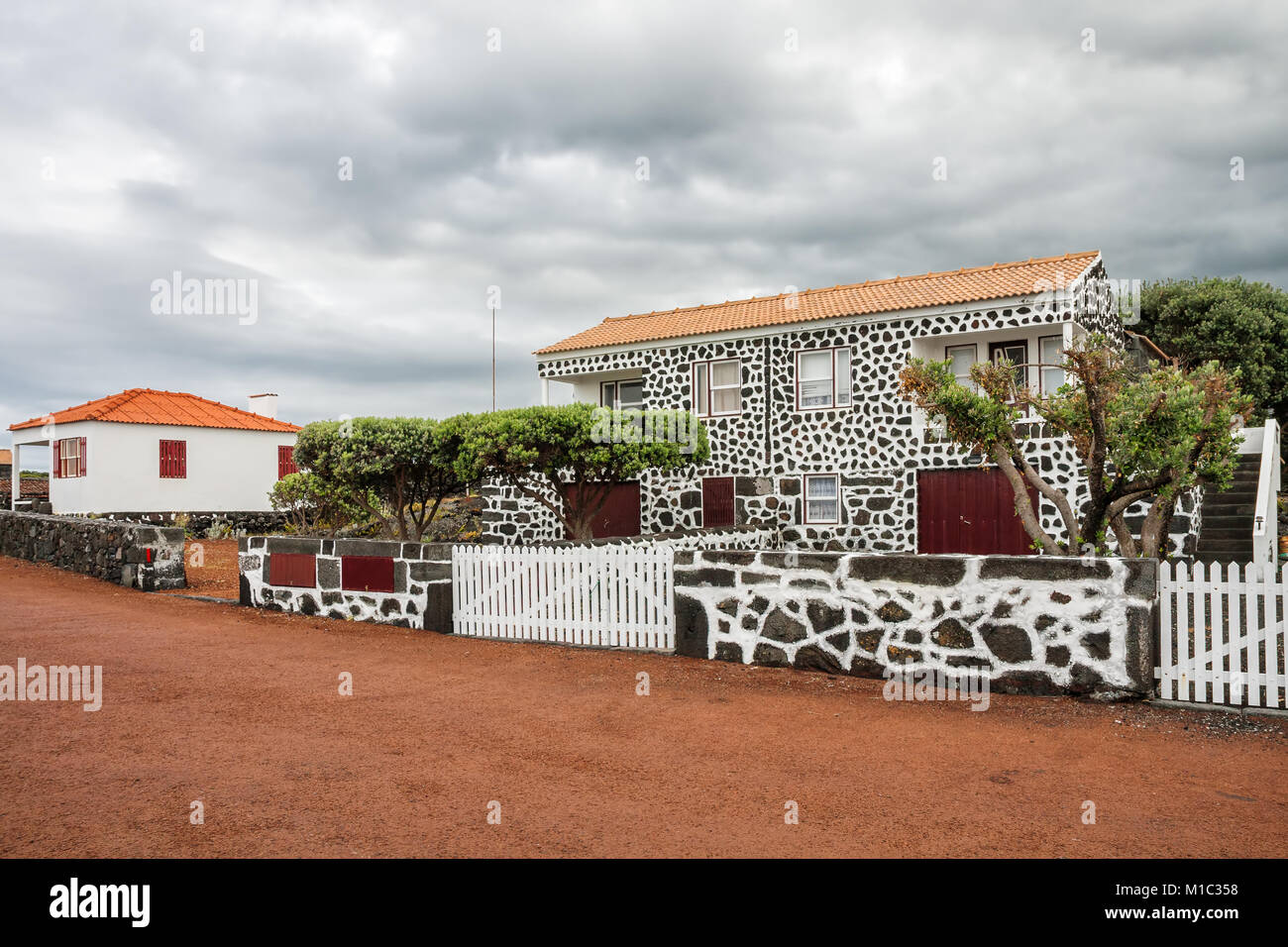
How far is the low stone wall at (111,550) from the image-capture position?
45.9 ft

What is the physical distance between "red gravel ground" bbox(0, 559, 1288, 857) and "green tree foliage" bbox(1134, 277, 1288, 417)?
2625 cm

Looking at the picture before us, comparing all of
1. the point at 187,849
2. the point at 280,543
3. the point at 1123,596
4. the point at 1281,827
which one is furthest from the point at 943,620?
the point at 280,543

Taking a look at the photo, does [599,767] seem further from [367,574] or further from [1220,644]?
[367,574]

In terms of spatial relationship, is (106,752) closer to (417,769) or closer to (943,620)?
(417,769)

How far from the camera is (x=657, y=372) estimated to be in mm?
22531

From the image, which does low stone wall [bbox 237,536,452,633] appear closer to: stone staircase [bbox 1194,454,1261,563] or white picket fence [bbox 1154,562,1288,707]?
white picket fence [bbox 1154,562,1288,707]

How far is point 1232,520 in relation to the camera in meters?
14.9

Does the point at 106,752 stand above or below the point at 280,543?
below

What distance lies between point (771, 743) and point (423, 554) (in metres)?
6.10

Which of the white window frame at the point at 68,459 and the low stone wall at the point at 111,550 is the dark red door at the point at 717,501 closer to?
the low stone wall at the point at 111,550

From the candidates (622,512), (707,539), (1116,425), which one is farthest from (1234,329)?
(1116,425)

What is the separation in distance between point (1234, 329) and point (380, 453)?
27421mm

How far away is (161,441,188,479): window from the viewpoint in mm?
26812

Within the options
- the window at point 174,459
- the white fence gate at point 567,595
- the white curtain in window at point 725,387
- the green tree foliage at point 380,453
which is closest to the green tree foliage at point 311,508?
the window at point 174,459
